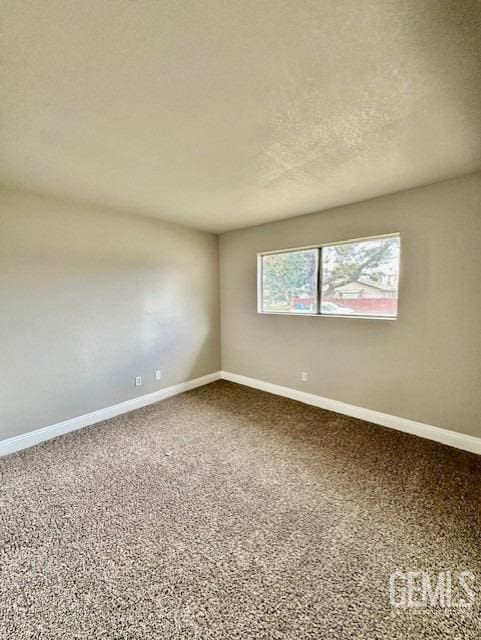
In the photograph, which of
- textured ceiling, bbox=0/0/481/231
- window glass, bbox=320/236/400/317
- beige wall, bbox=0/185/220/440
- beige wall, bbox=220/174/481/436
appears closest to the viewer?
textured ceiling, bbox=0/0/481/231

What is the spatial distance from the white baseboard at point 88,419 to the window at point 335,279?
163cm

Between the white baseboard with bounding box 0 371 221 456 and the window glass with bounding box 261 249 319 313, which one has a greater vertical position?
the window glass with bounding box 261 249 319 313

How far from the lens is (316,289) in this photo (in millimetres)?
3445

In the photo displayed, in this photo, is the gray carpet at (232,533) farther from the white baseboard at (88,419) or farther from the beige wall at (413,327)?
the beige wall at (413,327)

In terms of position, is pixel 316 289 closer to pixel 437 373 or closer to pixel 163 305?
pixel 437 373

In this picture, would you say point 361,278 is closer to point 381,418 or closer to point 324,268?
point 324,268

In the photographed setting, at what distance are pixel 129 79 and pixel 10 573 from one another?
2.49 m

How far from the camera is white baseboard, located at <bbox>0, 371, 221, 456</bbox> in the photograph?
2514mm

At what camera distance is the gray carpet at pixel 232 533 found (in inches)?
46.4

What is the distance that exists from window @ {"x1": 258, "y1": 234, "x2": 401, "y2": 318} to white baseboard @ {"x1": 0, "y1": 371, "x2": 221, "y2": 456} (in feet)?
5.36

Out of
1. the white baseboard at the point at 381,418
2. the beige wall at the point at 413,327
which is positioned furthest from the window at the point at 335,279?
the white baseboard at the point at 381,418

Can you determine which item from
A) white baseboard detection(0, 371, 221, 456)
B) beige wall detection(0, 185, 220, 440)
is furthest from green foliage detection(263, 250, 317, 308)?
white baseboard detection(0, 371, 221, 456)

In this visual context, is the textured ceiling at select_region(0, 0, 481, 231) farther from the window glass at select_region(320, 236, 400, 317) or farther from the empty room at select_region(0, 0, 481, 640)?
the window glass at select_region(320, 236, 400, 317)

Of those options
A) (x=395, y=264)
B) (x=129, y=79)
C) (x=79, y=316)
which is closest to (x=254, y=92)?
(x=129, y=79)
